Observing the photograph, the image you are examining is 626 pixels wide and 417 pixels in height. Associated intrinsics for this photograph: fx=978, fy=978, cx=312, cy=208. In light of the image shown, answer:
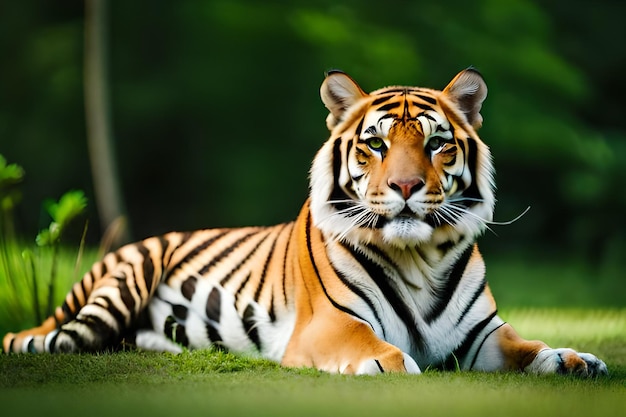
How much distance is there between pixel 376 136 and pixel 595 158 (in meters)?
7.91

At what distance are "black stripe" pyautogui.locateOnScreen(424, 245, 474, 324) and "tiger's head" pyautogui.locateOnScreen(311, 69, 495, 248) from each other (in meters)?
0.14

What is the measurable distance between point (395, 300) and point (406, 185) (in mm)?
572

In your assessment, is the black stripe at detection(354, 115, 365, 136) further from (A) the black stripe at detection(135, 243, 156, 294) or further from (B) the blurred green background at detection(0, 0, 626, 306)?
(B) the blurred green background at detection(0, 0, 626, 306)

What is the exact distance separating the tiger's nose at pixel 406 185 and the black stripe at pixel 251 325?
120cm

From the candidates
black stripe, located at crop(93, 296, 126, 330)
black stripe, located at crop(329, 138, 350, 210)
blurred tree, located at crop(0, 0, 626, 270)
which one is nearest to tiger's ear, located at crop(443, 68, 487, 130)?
black stripe, located at crop(329, 138, 350, 210)

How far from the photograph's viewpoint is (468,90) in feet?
14.5

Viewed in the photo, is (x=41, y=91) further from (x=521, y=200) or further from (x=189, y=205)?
(x=521, y=200)

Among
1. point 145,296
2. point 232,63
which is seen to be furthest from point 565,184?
point 145,296

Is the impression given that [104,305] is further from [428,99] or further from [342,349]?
[428,99]

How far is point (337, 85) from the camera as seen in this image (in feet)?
14.6

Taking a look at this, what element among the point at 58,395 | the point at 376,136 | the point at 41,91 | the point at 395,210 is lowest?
the point at 58,395

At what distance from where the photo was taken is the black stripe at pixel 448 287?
14.0 ft

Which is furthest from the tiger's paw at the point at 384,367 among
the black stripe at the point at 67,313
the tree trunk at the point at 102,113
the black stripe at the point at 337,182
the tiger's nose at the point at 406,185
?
the tree trunk at the point at 102,113

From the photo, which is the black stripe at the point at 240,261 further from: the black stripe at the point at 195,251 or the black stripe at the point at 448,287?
the black stripe at the point at 448,287
